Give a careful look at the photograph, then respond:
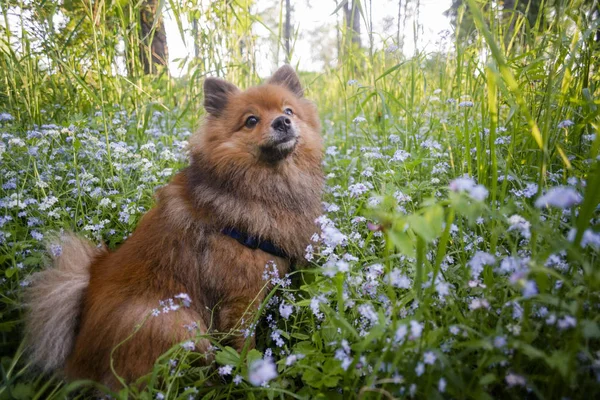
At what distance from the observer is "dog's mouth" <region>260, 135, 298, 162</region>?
96.2 inches

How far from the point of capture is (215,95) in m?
2.70

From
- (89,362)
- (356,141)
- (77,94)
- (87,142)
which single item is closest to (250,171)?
(89,362)

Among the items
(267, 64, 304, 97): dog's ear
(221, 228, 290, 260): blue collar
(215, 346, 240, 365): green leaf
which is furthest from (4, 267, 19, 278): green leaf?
(267, 64, 304, 97): dog's ear

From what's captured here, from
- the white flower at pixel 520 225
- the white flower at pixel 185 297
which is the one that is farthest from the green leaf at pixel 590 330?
the white flower at pixel 185 297

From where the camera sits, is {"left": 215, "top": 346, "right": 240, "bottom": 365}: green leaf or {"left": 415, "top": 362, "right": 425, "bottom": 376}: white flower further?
{"left": 215, "top": 346, "right": 240, "bottom": 365}: green leaf

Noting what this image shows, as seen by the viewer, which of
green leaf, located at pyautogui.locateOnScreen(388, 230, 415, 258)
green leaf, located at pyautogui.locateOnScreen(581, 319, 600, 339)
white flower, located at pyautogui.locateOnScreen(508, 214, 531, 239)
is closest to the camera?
green leaf, located at pyautogui.locateOnScreen(581, 319, 600, 339)

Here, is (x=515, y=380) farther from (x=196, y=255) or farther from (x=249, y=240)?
(x=196, y=255)

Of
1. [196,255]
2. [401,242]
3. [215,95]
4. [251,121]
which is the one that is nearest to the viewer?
[401,242]

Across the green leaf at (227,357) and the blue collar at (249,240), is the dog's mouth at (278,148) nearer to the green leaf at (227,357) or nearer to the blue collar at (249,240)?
the blue collar at (249,240)

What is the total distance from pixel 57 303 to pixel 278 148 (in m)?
1.57

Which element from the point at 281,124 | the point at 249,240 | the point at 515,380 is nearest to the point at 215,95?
the point at 281,124

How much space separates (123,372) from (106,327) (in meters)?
0.24

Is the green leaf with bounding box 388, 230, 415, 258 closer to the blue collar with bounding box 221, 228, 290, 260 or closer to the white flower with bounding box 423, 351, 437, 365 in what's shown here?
the white flower with bounding box 423, 351, 437, 365

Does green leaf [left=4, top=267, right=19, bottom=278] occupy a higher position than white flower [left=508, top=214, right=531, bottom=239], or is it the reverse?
white flower [left=508, top=214, right=531, bottom=239]
